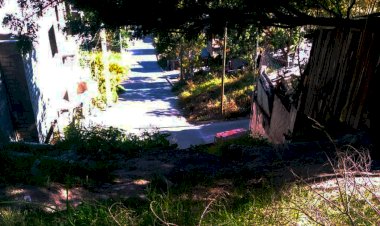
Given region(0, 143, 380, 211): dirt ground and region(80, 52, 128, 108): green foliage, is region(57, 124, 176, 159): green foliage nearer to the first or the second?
region(0, 143, 380, 211): dirt ground

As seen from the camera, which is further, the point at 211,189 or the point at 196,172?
the point at 196,172

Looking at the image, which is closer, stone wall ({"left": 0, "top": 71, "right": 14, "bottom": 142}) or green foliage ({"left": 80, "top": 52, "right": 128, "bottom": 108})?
stone wall ({"left": 0, "top": 71, "right": 14, "bottom": 142})

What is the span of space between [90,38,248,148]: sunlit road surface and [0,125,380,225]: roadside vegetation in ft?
18.5

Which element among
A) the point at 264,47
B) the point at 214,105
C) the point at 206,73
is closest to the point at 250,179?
the point at 214,105

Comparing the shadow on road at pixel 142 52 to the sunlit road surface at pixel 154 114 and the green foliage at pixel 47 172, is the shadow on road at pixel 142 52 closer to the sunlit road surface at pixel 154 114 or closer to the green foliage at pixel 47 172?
the sunlit road surface at pixel 154 114

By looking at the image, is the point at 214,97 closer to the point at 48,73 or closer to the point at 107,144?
the point at 48,73

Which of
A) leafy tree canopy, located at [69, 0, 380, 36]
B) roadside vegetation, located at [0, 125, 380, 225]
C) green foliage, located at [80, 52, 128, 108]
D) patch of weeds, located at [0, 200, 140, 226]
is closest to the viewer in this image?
roadside vegetation, located at [0, 125, 380, 225]

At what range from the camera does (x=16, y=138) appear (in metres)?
10.9

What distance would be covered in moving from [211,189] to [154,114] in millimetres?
18809

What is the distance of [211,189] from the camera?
12.4ft

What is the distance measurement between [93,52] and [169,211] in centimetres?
2003

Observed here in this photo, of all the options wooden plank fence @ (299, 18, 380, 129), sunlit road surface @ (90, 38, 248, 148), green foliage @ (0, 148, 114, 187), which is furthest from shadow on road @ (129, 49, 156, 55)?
green foliage @ (0, 148, 114, 187)

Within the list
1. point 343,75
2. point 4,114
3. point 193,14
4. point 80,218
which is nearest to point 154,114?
point 4,114

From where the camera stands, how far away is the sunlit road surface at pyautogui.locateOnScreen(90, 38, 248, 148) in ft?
59.8
